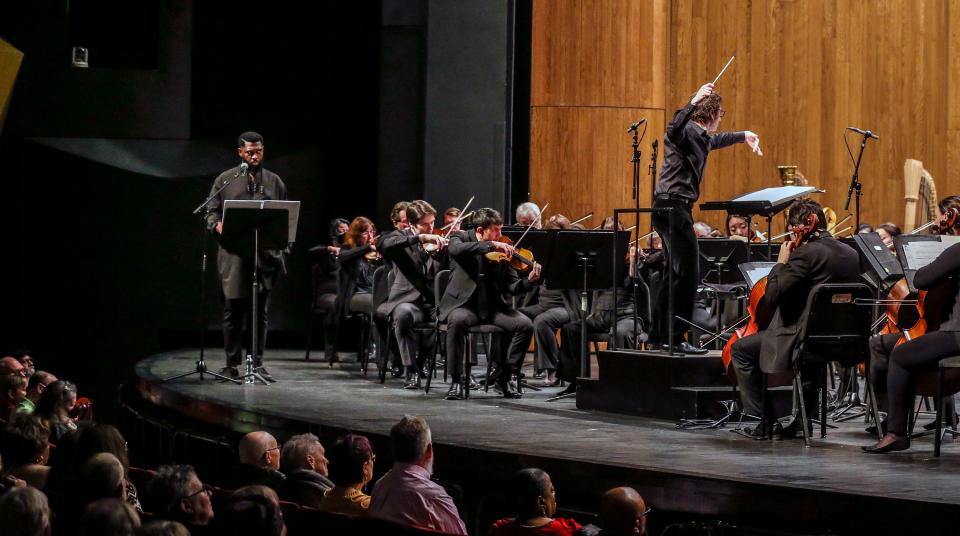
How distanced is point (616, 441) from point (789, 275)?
1060 mm

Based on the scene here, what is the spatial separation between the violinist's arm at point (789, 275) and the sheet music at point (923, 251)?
1.37ft

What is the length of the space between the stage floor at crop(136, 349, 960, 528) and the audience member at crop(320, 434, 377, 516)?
4.03ft

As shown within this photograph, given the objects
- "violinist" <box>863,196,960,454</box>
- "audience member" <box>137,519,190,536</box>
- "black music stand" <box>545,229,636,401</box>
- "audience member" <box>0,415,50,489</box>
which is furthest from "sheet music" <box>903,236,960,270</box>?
"audience member" <box>137,519,190,536</box>

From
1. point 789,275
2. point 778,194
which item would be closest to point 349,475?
point 789,275

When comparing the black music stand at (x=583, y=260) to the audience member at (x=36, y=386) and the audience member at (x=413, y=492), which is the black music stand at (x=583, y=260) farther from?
the audience member at (x=413, y=492)

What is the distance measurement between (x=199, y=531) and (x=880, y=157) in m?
9.69

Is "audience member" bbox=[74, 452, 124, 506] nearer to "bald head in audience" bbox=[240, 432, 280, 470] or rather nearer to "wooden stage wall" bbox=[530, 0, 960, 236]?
"bald head in audience" bbox=[240, 432, 280, 470]

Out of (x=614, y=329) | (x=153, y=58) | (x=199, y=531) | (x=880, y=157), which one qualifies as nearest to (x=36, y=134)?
(x=153, y=58)

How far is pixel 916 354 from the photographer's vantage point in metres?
5.51

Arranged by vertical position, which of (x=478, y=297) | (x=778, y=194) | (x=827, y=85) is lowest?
(x=478, y=297)

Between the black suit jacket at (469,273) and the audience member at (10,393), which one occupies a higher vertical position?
the black suit jacket at (469,273)

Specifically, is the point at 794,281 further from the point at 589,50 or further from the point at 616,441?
the point at 589,50

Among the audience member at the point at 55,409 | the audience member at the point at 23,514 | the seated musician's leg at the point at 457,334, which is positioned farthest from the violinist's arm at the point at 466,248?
the audience member at the point at 23,514

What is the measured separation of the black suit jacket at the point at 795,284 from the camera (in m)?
5.85
